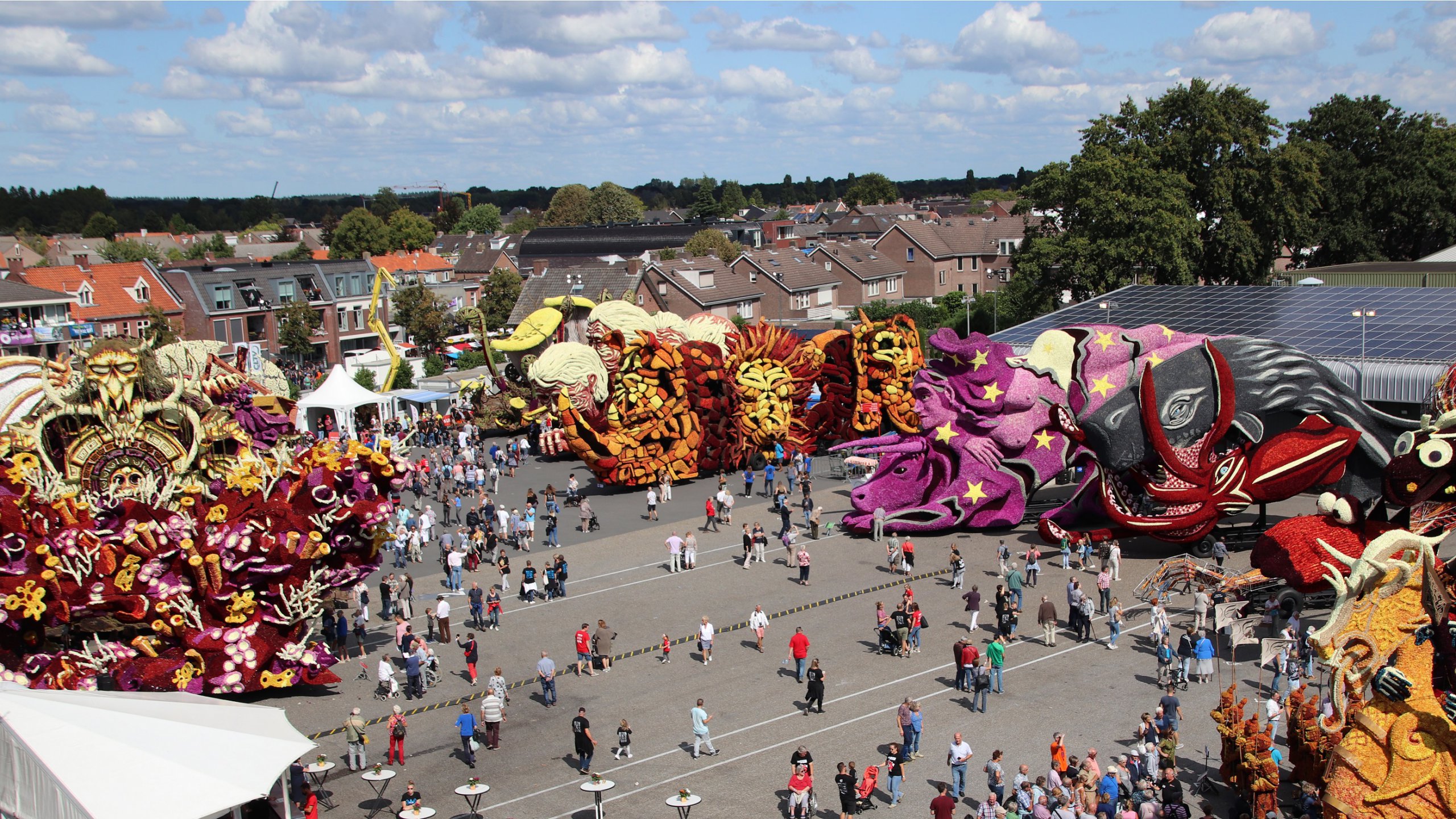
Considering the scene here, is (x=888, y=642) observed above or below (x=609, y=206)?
below

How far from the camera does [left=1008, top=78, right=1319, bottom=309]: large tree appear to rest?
45281mm

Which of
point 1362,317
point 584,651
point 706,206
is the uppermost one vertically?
point 706,206

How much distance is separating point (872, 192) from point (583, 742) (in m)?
158

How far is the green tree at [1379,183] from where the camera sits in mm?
59406

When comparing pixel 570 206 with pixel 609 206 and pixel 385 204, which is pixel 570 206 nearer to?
pixel 609 206

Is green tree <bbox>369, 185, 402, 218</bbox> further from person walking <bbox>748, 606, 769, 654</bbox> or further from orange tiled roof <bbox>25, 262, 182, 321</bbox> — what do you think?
person walking <bbox>748, 606, 769, 654</bbox>

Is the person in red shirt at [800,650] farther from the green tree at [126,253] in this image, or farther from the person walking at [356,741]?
the green tree at [126,253]

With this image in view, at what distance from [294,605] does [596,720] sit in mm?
5378

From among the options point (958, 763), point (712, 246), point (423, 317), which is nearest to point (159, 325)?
point (423, 317)

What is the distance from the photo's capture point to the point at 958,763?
15.8 metres

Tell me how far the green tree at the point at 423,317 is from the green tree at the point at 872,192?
107183 mm

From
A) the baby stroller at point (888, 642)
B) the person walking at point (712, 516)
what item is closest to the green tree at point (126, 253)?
the person walking at point (712, 516)

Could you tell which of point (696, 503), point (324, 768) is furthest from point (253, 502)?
point (696, 503)

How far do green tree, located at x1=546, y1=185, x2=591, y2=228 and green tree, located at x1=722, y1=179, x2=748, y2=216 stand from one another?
20256 millimetres
